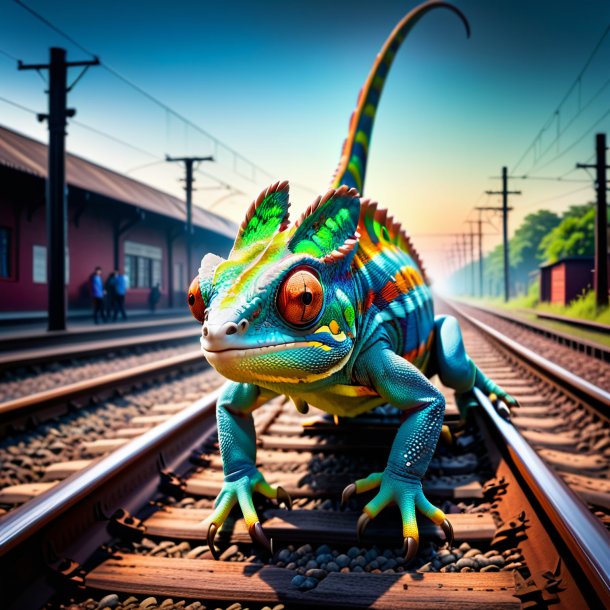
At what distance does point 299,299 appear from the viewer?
1.45 m

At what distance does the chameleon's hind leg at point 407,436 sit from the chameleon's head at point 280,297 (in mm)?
187

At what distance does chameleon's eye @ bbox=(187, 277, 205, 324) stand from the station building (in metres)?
14.0

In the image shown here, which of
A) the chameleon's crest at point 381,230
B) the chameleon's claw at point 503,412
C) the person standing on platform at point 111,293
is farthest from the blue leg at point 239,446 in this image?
the person standing on platform at point 111,293

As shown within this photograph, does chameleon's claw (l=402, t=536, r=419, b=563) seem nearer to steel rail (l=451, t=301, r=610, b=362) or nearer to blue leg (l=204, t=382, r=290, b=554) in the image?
blue leg (l=204, t=382, r=290, b=554)

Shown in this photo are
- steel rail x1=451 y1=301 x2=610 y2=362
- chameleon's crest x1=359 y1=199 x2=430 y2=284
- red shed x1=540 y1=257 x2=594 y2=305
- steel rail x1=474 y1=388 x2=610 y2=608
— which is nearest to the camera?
steel rail x1=474 y1=388 x2=610 y2=608

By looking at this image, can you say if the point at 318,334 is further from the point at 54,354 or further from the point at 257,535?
the point at 54,354

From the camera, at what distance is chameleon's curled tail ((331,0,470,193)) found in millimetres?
2771

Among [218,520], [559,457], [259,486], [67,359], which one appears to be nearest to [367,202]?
[259,486]

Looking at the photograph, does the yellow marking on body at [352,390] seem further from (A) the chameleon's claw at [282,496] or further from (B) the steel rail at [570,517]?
(B) the steel rail at [570,517]

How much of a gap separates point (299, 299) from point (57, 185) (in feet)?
41.2

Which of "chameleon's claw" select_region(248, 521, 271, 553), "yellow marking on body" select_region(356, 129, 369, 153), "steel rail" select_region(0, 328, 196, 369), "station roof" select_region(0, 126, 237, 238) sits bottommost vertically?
"steel rail" select_region(0, 328, 196, 369)

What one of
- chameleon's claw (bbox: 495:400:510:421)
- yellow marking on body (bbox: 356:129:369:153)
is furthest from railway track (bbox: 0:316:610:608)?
yellow marking on body (bbox: 356:129:369:153)

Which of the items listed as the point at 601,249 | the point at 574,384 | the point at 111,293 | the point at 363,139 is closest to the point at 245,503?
the point at 363,139

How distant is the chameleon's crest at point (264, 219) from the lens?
171 centimetres
